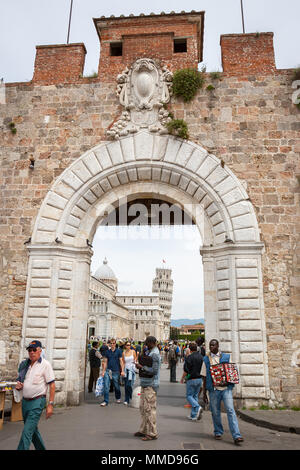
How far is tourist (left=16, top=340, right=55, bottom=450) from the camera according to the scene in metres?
4.21

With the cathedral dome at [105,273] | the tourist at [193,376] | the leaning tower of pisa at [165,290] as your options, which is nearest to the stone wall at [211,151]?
the tourist at [193,376]

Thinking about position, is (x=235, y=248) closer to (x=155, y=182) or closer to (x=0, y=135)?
(x=155, y=182)

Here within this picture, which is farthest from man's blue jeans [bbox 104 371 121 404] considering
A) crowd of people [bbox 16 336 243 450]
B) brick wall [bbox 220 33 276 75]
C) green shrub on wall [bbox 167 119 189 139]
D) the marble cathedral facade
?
the marble cathedral facade

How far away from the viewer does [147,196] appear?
32.5 feet

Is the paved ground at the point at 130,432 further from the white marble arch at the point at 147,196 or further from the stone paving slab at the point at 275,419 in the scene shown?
the white marble arch at the point at 147,196

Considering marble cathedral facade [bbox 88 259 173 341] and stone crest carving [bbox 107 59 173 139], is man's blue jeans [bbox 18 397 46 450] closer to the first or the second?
stone crest carving [bbox 107 59 173 139]

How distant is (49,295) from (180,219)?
571cm

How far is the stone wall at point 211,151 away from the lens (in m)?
8.38

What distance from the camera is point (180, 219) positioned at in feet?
41.5

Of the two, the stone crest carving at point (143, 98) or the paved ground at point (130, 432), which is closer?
the paved ground at point (130, 432)

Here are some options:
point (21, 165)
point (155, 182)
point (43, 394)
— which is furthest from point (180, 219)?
point (43, 394)

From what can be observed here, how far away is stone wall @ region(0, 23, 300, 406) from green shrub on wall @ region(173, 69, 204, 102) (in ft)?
0.68

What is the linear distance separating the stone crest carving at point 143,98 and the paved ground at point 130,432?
21.9ft

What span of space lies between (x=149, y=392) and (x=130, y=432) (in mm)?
866
